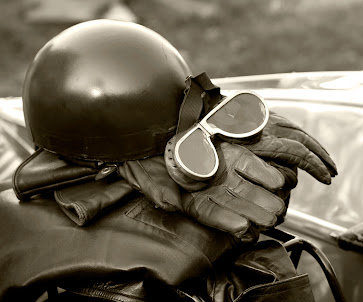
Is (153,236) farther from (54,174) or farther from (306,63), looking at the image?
(306,63)

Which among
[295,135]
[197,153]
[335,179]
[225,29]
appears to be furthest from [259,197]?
[225,29]

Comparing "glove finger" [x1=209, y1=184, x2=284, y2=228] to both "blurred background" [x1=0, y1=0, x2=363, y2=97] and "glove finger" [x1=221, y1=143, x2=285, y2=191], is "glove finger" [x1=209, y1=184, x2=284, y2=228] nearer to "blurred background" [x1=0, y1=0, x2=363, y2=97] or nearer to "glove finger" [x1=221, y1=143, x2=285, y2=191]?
"glove finger" [x1=221, y1=143, x2=285, y2=191]

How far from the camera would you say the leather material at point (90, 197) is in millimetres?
1352

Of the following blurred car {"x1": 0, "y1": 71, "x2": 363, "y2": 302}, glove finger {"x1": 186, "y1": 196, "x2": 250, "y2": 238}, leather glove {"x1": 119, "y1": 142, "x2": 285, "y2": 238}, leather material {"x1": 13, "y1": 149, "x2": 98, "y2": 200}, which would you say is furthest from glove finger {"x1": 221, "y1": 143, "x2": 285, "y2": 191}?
blurred car {"x1": 0, "y1": 71, "x2": 363, "y2": 302}

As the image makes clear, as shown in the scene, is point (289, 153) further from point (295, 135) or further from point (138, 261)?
point (138, 261)

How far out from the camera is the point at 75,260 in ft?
4.30

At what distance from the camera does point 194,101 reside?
1480 millimetres

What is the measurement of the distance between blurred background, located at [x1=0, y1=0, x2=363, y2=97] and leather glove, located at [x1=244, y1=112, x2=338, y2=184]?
385 centimetres

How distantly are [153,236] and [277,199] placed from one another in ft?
0.98

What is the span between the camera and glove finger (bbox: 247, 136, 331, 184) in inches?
57.4

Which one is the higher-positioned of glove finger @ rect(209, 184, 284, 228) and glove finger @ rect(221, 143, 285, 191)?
glove finger @ rect(221, 143, 285, 191)

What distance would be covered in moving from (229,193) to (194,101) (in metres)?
0.27

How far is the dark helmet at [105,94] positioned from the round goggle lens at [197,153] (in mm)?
120

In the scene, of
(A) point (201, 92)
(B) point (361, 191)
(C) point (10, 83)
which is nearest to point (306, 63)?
(C) point (10, 83)
